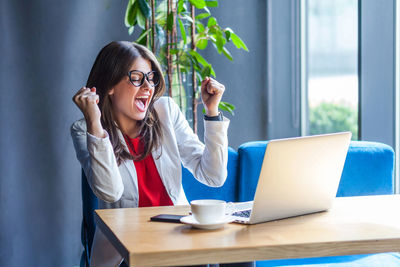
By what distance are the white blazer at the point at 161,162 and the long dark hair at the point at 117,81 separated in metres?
0.04

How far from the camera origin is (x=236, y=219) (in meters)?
1.29

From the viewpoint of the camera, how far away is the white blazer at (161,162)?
1653 millimetres

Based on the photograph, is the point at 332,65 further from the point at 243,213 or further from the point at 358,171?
the point at 243,213

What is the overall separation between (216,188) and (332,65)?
64.9 inches

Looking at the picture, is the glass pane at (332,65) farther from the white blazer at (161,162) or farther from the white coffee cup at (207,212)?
the white coffee cup at (207,212)

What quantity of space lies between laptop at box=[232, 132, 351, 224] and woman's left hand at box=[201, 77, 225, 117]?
1.52 ft

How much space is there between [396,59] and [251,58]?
1.25 meters

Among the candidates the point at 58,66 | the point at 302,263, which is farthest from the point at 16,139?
the point at 302,263

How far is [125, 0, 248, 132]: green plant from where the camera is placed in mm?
2725

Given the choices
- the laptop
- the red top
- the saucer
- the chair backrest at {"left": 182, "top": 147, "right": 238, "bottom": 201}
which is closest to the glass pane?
the chair backrest at {"left": 182, "top": 147, "right": 238, "bottom": 201}

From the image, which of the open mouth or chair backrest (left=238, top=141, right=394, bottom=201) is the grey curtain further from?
chair backrest (left=238, top=141, right=394, bottom=201)

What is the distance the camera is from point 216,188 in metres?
2.30

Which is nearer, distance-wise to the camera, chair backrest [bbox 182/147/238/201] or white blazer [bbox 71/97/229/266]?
white blazer [bbox 71/97/229/266]

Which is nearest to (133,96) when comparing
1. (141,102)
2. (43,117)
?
(141,102)
